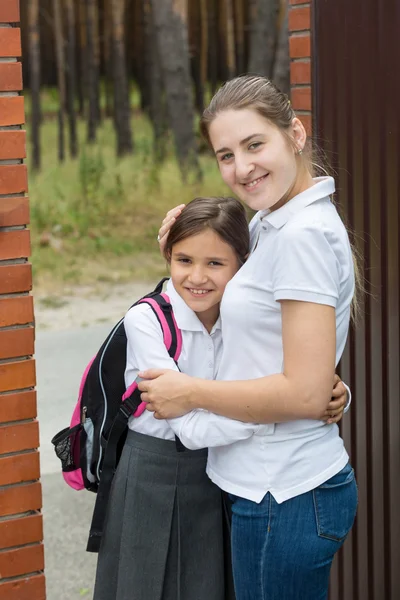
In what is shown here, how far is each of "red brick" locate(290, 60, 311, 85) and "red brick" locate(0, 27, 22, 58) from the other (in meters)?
1.28

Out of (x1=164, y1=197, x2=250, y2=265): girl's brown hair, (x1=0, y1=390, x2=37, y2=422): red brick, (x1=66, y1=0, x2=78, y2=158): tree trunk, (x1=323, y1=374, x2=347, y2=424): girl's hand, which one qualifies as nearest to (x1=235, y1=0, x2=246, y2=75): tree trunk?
(x1=66, y1=0, x2=78, y2=158): tree trunk

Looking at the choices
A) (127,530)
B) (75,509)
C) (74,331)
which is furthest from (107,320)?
(127,530)

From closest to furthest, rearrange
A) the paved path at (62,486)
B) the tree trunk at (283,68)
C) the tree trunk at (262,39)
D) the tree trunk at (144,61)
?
1. the paved path at (62,486)
2. the tree trunk at (283,68)
3. the tree trunk at (262,39)
4. the tree trunk at (144,61)

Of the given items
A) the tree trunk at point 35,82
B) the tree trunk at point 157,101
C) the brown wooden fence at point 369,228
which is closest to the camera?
the brown wooden fence at point 369,228

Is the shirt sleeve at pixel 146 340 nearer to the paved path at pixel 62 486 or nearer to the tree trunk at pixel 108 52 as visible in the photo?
the paved path at pixel 62 486

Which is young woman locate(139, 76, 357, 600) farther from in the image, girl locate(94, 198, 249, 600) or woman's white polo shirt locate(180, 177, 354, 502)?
girl locate(94, 198, 249, 600)

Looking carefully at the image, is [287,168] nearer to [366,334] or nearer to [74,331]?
[366,334]

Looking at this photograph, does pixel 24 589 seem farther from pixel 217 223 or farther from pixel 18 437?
pixel 217 223

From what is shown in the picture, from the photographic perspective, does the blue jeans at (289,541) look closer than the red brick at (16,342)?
Yes

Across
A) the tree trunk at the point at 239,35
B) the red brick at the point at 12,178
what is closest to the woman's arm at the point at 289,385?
the red brick at the point at 12,178

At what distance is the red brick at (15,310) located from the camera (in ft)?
8.38

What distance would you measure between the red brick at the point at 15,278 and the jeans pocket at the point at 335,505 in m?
1.02

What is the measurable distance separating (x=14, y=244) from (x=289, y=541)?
3.64 ft

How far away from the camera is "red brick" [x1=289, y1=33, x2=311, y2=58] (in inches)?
133
